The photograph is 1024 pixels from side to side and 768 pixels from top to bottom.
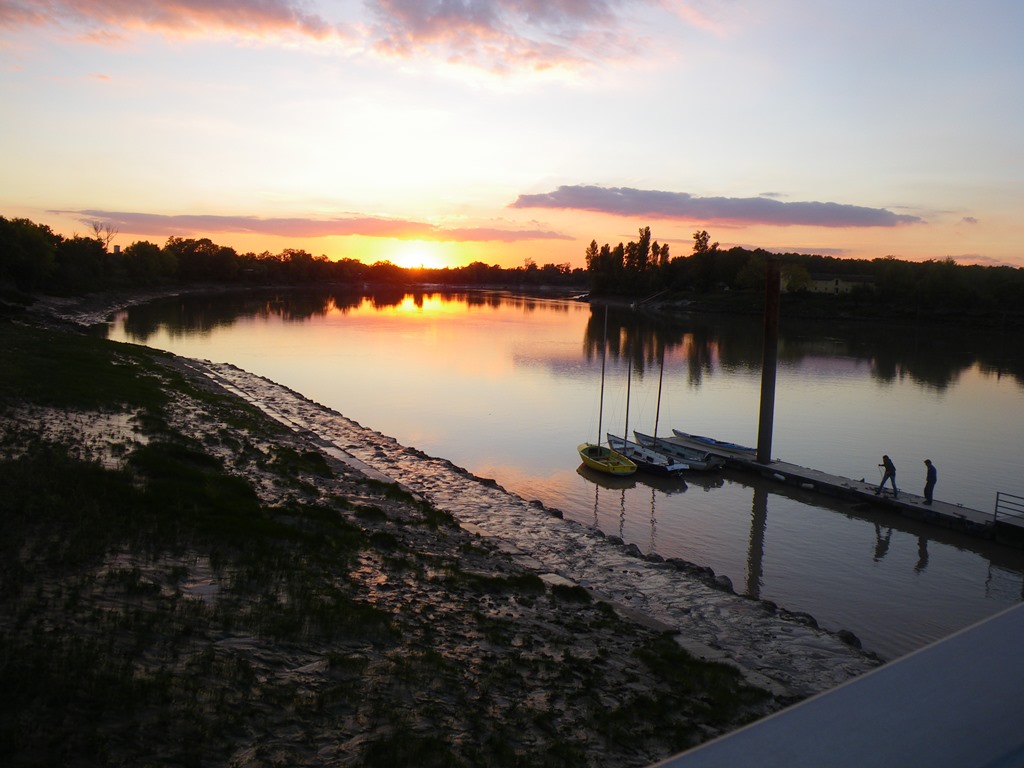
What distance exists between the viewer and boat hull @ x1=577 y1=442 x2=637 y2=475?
88.1 ft

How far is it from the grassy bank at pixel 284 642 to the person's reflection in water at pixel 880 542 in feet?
37.0

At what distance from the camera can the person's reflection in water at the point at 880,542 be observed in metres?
20.3

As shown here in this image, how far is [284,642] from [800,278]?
149 meters

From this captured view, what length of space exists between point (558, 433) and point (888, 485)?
1401cm

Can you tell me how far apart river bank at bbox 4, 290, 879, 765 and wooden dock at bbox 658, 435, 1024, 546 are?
397 inches

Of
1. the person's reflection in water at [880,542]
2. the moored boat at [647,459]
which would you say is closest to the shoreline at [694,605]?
the person's reflection in water at [880,542]

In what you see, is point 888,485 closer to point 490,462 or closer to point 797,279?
point 490,462

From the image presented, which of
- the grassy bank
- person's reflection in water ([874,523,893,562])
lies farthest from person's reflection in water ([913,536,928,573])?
the grassy bank

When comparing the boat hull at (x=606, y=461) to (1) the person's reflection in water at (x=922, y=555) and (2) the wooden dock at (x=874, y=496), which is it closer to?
(2) the wooden dock at (x=874, y=496)

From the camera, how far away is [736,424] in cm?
3947

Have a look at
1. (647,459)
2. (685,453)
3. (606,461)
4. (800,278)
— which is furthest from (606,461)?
(800,278)

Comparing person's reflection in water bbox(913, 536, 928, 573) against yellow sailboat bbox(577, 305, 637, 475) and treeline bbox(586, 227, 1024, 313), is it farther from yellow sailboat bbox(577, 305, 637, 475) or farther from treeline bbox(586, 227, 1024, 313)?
treeline bbox(586, 227, 1024, 313)

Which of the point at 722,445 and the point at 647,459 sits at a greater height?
the point at 722,445

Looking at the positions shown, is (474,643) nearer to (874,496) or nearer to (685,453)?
(874,496)
